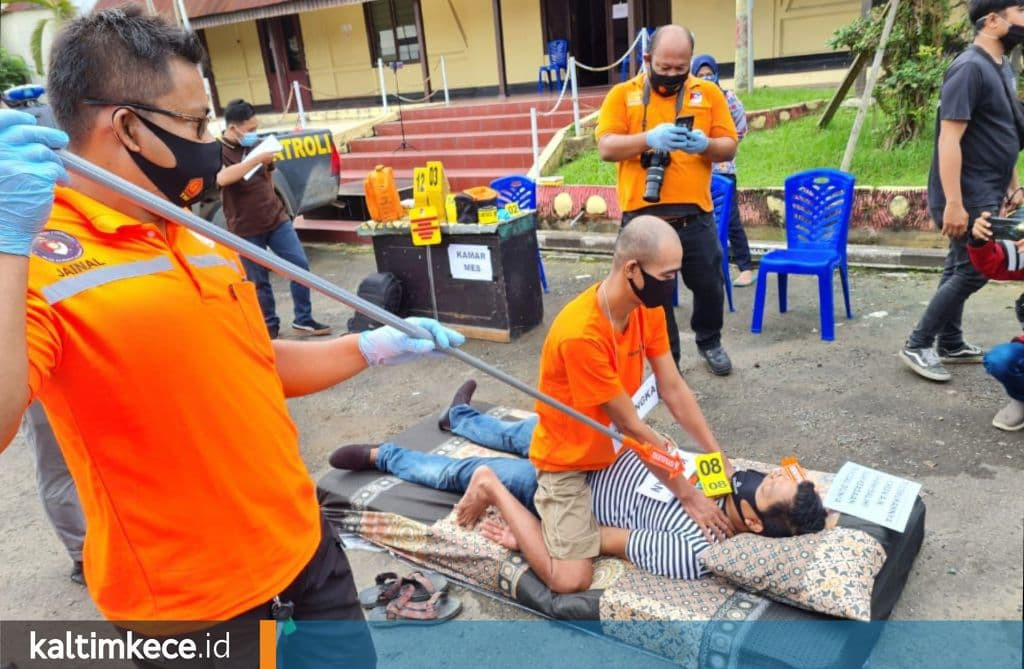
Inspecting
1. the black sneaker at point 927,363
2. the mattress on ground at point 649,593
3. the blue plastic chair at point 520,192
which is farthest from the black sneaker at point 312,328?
the black sneaker at point 927,363

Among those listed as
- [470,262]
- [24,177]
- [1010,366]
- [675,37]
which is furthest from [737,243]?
[24,177]

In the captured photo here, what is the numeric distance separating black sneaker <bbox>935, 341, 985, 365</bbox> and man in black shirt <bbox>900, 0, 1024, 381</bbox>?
392mm

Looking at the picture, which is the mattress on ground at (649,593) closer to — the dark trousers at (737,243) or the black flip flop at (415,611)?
the black flip flop at (415,611)

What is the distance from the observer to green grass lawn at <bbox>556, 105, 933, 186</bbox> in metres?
7.20

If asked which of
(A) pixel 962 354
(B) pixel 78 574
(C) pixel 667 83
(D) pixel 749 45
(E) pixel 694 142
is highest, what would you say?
(D) pixel 749 45

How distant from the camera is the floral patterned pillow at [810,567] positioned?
→ 93.8 inches

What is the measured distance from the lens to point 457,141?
11477mm

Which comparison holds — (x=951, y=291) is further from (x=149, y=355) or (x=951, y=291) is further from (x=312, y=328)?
(x=312, y=328)

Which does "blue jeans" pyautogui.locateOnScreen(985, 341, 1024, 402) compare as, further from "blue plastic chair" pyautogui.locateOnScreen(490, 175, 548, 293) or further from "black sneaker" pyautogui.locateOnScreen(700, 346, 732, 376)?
"blue plastic chair" pyautogui.locateOnScreen(490, 175, 548, 293)

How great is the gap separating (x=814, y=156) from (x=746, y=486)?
632cm

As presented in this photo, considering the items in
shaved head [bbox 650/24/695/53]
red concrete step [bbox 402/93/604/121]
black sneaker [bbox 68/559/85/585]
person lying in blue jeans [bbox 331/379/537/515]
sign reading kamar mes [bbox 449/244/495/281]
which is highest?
shaved head [bbox 650/24/695/53]

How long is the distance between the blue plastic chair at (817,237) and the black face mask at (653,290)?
261 cm

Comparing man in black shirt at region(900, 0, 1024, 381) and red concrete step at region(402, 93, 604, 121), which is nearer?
man in black shirt at region(900, 0, 1024, 381)

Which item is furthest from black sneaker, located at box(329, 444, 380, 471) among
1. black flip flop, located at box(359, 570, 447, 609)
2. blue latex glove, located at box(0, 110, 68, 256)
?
blue latex glove, located at box(0, 110, 68, 256)
